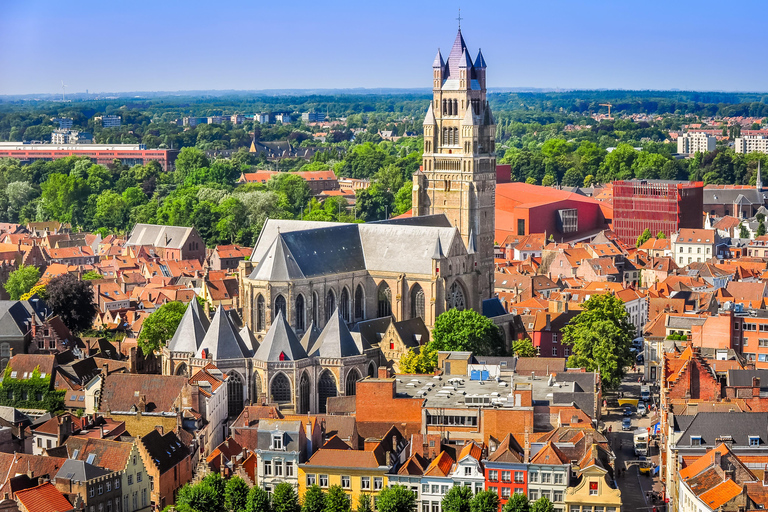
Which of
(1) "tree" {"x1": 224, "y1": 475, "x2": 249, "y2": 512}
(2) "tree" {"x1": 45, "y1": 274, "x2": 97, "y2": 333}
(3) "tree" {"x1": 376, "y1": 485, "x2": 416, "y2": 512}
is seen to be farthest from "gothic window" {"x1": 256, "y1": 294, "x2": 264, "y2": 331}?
(3) "tree" {"x1": 376, "y1": 485, "x2": 416, "y2": 512}

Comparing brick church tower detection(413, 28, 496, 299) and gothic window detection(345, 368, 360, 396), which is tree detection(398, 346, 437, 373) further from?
brick church tower detection(413, 28, 496, 299)

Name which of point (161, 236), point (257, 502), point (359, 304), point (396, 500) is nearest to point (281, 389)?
point (359, 304)

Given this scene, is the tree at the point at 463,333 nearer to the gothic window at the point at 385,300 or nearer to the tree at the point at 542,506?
the gothic window at the point at 385,300

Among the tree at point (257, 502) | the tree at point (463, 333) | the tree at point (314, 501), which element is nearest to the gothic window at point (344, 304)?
the tree at point (463, 333)

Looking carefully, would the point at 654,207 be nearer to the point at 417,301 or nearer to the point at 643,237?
the point at 643,237

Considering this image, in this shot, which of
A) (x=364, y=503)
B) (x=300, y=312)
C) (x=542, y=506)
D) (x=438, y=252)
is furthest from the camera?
(x=438, y=252)

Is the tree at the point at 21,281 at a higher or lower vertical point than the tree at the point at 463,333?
lower
